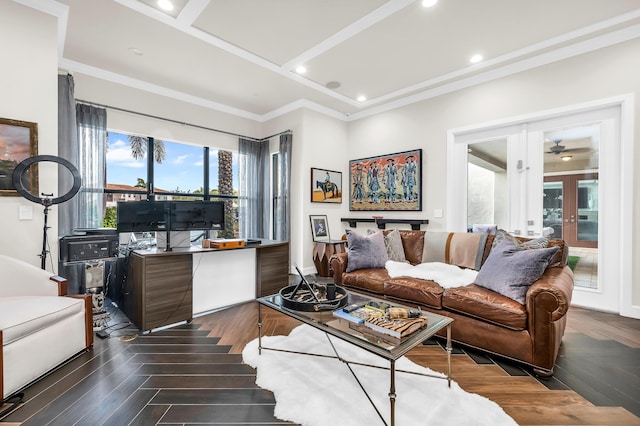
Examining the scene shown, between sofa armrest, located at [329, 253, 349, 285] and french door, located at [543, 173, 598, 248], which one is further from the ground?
french door, located at [543, 173, 598, 248]

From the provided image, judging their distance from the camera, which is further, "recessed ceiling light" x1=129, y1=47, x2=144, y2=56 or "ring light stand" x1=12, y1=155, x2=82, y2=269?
"recessed ceiling light" x1=129, y1=47, x2=144, y2=56

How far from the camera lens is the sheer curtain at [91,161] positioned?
3.51m

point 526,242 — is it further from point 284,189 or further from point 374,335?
point 284,189

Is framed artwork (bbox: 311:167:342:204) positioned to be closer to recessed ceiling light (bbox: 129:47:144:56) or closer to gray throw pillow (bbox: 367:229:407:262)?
gray throw pillow (bbox: 367:229:407:262)

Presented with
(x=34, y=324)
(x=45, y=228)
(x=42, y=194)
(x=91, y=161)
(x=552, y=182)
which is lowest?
(x=34, y=324)

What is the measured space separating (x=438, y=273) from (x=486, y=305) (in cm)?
68

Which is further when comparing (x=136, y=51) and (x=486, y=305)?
(x=136, y=51)

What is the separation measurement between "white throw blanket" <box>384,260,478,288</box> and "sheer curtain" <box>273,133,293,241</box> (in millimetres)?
2260

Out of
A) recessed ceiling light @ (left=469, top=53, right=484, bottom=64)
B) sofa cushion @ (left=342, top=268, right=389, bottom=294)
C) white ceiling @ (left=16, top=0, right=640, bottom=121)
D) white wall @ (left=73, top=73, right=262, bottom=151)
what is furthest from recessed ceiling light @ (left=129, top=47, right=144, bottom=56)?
recessed ceiling light @ (left=469, top=53, right=484, bottom=64)

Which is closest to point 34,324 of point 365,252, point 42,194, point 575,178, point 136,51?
point 42,194

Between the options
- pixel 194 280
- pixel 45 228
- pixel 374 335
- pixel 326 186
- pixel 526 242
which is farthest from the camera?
pixel 326 186

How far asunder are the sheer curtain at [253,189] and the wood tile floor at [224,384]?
283 cm

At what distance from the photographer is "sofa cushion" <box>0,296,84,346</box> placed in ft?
5.60

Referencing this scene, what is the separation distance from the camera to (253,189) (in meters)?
5.32
